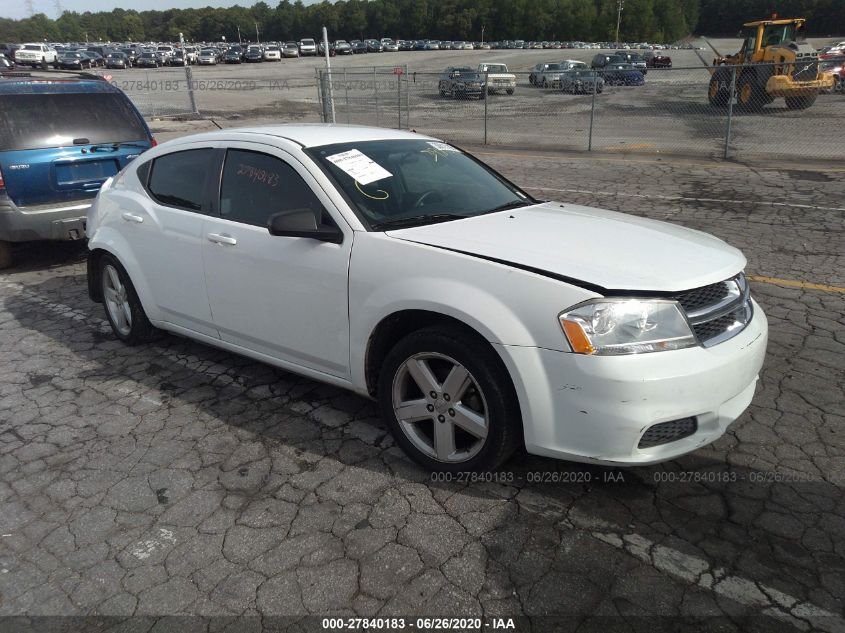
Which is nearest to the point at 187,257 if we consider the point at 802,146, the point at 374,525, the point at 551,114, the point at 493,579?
the point at 374,525

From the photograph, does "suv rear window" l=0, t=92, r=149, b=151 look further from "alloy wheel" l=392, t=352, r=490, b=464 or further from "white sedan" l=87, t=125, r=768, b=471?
"alloy wheel" l=392, t=352, r=490, b=464

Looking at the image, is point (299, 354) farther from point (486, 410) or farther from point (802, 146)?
point (802, 146)

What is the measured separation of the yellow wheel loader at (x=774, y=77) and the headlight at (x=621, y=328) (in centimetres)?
1804

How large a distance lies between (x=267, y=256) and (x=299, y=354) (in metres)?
0.56

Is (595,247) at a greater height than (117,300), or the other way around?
(595,247)

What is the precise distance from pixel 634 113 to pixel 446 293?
19181mm

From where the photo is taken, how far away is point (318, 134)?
395cm

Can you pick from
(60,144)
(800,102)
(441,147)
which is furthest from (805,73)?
(60,144)

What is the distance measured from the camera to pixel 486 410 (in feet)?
9.45

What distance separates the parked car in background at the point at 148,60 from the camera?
199 ft

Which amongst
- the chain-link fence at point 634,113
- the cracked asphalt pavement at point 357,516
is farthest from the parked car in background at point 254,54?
the cracked asphalt pavement at point 357,516

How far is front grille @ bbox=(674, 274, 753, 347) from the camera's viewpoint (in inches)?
109

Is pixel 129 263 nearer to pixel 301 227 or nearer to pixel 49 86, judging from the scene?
pixel 301 227

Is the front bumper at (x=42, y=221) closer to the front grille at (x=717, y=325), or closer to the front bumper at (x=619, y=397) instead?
the front bumper at (x=619, y=397)
